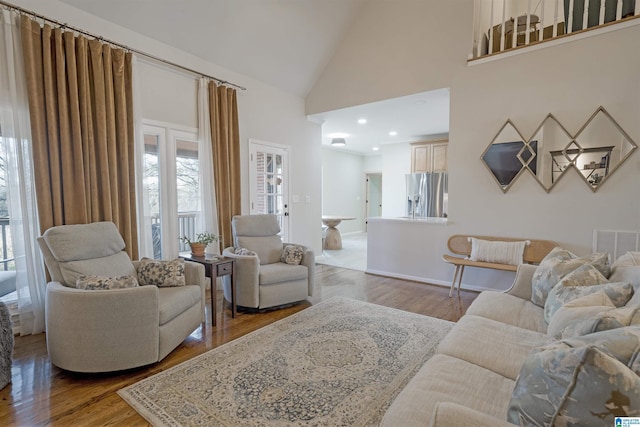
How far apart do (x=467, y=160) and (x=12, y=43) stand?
4.71 m

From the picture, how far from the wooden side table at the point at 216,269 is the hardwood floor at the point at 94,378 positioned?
176 millimetres

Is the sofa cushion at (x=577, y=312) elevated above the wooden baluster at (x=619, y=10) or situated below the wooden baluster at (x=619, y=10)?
below

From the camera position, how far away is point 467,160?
4066 millimetres

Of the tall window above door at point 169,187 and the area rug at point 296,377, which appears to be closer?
the area rug at point 296,377

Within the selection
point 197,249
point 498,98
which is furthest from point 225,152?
point 498,98

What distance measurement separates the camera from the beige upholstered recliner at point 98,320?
207 centimetres

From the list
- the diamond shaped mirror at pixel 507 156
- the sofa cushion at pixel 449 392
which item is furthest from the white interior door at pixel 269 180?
the sofa cushion at pixel 449 392

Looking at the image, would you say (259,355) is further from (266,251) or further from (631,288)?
(631,288)

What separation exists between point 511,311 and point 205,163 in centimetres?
358

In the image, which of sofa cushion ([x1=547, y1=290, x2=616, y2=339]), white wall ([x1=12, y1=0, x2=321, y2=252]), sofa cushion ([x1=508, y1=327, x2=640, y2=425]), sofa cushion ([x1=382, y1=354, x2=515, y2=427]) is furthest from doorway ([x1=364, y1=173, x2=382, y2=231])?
sofa cushion ([x1=508, y1=327, x2=640, y2=425])

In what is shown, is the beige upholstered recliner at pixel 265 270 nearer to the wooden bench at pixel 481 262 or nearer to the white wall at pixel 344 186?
the wooden bench at pixel 481 262

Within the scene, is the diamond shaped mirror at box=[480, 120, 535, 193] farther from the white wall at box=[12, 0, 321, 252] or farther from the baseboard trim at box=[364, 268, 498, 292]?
the white wall at box=[12, 0, 321, 252]

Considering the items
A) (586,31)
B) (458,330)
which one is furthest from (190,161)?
(586,31)

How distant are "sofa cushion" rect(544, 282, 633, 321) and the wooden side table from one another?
2.62 m
